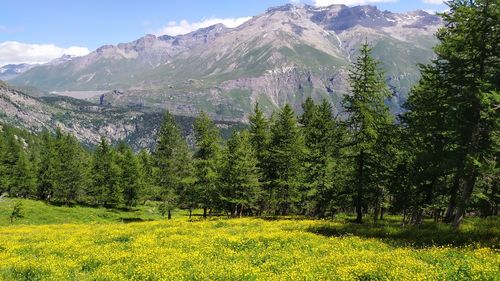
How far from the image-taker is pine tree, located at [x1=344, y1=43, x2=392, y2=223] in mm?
35000

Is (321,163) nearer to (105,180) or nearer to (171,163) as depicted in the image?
(171,163)

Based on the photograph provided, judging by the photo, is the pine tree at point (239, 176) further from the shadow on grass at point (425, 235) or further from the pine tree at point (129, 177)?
the pine tree at point (129, 177)

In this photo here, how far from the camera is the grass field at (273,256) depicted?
45.0 ft

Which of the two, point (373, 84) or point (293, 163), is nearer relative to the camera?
point (373, 84)

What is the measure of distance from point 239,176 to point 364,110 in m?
17.3

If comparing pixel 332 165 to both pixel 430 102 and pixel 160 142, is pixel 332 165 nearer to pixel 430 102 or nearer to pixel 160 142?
pixel 430 102

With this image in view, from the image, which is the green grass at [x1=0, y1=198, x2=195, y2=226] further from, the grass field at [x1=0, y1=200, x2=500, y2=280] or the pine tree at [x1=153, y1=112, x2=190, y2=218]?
the grass field at [x1=0, y1=200, x2=500, y2=280]

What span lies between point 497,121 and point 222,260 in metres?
15.4

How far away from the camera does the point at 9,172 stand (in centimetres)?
8875

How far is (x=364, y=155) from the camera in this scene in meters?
35.8

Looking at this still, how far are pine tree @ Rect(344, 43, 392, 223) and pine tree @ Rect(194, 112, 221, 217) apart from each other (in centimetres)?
2058

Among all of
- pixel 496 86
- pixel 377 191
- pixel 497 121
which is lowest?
pixel 377 191

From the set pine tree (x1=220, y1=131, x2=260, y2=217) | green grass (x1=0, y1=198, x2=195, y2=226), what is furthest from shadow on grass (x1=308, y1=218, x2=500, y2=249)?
green grass (x1=0, y1=198, x2=195, y2=226)

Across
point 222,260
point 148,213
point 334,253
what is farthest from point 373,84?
point 148,213
